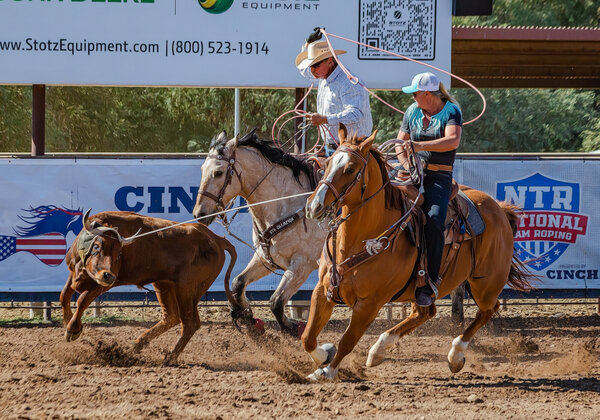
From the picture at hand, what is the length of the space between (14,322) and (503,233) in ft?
20.8

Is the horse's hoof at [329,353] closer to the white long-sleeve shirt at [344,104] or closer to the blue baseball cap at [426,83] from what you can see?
the white long-sleeve shirt at [344,104]

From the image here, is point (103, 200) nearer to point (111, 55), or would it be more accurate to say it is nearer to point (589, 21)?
point (111, 55)

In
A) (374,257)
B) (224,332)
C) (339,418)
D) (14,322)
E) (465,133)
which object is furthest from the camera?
(465,133)

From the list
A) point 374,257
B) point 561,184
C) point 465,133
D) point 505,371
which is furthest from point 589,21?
point 374,257

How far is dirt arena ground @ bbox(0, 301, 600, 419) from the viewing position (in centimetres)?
592

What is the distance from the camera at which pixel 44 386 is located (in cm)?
664

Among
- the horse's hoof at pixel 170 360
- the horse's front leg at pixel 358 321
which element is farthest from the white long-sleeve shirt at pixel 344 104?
the horse's hoof at pixel 170 360

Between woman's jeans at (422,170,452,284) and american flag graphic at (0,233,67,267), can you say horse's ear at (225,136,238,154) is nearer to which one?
woman's jeans at (422,170,452,284)

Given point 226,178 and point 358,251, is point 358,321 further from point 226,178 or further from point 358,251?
point 226,178

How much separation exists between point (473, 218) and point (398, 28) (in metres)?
4.45

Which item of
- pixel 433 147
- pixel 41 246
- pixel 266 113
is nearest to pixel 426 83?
pixel 433 147

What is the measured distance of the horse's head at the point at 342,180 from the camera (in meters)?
5.88

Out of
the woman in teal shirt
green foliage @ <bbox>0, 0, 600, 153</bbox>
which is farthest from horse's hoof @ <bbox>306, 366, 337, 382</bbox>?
green foliage @ <bbox>0, 0, 600, 153</bbox>

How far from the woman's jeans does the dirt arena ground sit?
0.96 meters
